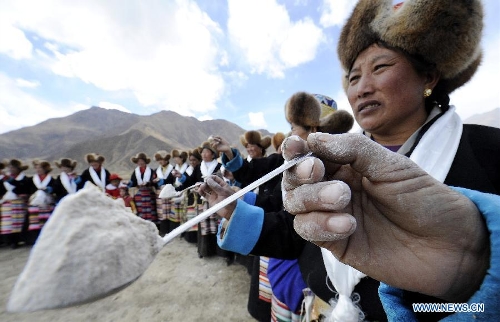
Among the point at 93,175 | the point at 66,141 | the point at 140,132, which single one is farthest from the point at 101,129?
the point at 93,175

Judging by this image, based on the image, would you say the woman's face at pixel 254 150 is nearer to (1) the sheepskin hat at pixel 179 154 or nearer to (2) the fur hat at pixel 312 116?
(2) the fur hat at pixel 312 116

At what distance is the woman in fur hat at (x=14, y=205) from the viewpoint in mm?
5188

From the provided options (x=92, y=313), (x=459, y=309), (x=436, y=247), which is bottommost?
(x=92, y=313)

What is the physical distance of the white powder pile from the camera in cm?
39

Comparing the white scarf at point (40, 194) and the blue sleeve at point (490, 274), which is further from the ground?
the blue sleeve at point (490, 274)

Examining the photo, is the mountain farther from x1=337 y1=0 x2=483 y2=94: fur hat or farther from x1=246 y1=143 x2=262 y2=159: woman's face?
x1=337 y1=0 x2=483 y2=94: fur hat

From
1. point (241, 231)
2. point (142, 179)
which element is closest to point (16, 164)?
point (142, 179)

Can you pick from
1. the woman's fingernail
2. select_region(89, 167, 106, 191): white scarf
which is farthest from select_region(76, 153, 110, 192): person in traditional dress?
the woman's fingernail

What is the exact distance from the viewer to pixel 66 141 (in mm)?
38438

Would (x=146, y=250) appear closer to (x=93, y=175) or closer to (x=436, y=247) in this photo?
(x=436, y=247)

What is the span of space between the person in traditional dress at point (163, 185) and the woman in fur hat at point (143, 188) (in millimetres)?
166

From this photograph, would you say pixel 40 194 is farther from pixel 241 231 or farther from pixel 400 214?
pixel 400 214

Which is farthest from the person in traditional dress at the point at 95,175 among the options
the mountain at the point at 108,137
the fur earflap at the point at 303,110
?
the mountain at the point at 108,137

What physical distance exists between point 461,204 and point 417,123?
67 centimetres
